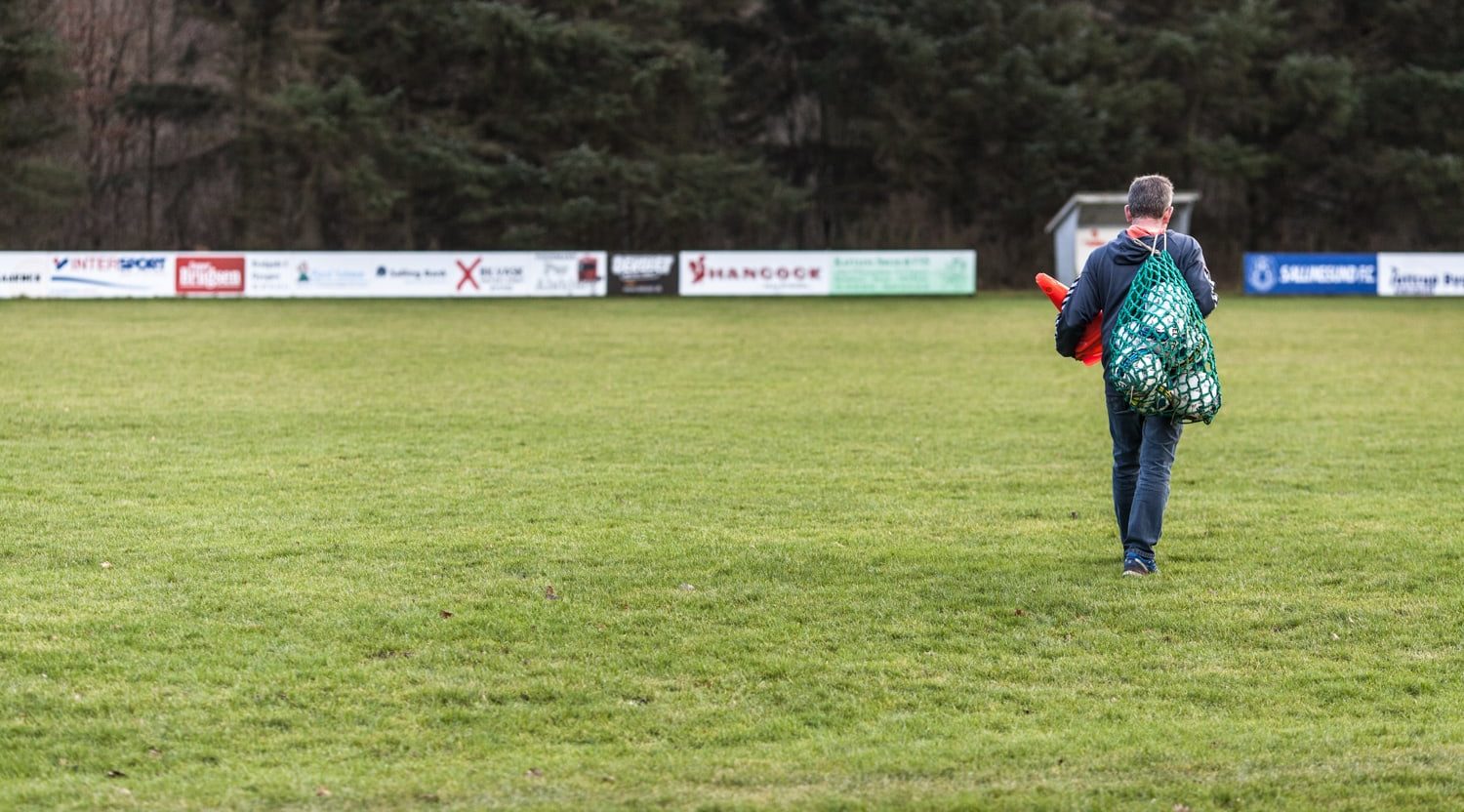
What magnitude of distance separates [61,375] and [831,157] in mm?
39458

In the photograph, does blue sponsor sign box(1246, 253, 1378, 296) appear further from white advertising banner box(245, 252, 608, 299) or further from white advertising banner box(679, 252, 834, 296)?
white advertising banner box(245, 252, 608, 299)

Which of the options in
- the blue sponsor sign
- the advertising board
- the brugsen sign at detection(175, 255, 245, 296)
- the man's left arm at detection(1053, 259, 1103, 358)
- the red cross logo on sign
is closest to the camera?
the man's left arm at detection(1053, 259, 1103, 358)

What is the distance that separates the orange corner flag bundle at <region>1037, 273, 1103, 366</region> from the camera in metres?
7.49

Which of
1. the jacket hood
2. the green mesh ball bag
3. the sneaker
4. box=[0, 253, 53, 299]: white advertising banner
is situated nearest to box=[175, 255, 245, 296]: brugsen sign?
box=[0, 253, 53, 299]: white advertising banner

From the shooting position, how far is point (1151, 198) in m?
7.21

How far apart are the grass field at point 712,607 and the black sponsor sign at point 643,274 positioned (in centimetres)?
2120

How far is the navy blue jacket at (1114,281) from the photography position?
7.25 m

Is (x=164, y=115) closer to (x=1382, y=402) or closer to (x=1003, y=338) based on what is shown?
(x=1003, y=338)

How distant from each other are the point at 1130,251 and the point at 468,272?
2990cm

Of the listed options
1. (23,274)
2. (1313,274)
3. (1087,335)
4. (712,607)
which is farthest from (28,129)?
(1087,335)

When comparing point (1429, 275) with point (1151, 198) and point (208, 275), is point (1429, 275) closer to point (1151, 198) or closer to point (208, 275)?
point (208, 275)

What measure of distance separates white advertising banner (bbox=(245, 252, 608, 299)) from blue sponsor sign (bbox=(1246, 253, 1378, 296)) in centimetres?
1639

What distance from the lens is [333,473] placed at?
10859mm

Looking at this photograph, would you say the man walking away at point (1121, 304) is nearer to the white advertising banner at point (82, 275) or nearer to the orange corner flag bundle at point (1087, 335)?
the orange corner flag bundle at point (1087, 335)
